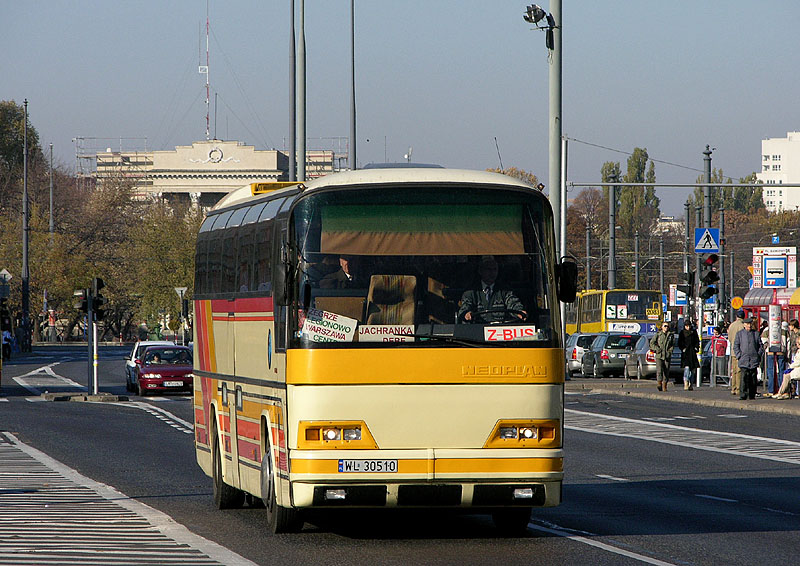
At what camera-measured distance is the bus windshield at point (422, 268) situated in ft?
36.3

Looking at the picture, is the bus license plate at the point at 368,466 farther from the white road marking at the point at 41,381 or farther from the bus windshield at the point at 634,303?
the bus windshield at the point at 634,303

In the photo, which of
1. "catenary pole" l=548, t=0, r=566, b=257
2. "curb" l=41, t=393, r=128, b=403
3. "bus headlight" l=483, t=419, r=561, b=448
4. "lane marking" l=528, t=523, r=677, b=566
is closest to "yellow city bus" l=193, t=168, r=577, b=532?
"bus headlight" l=483, t=419, r=561, b=448

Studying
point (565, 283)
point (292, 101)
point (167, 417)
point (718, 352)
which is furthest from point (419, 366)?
point (718, 352)

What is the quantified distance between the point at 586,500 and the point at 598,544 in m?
3.51

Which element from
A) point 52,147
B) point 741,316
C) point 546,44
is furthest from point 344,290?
point 52,147

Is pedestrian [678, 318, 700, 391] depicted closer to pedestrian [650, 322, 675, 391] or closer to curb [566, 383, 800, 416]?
pedestrian [650, 322, 675, 391]

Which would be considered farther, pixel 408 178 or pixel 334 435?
pixel 408 178

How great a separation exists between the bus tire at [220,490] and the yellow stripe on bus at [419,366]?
3.17 metres

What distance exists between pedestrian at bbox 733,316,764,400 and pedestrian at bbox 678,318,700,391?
5.43m

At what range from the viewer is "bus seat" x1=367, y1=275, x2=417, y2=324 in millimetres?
11078

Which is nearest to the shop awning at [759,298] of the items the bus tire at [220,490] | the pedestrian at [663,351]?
the pedestrian at [663,351]

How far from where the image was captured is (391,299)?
36.5 feet

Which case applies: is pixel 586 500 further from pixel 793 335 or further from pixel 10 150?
pixel 10 150

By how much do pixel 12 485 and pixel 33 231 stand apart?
7844 cm
